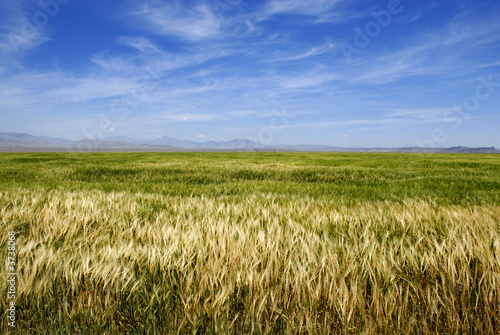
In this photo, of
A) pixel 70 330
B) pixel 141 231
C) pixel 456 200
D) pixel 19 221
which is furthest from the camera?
pixel 456 200

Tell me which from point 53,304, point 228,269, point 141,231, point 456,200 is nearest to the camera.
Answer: point 53,304

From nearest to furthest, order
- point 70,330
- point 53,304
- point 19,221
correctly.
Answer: point 70,330, point 53,304, point 19,221

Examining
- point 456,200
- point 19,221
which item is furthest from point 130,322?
point 456,200

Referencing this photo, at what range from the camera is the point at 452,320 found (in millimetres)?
1349

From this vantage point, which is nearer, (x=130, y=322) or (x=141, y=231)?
(x=130, y=322)

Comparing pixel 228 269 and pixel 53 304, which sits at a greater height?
pixel 228 269

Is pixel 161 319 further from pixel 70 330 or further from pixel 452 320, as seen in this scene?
pixel 452 320

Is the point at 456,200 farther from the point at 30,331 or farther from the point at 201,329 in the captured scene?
the point at 30,331

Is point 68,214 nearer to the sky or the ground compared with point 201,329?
nearer to the sky

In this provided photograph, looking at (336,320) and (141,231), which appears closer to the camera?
(336,320)

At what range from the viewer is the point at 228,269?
164 centimetres

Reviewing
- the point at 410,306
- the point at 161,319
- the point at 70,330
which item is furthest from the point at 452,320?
the point at 70,330

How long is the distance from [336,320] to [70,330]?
141cm

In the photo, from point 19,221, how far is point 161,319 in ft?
8.17
